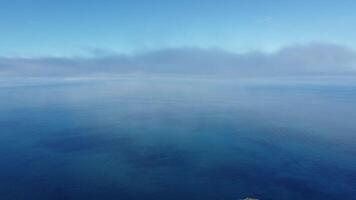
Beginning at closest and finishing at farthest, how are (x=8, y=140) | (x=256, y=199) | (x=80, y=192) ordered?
(x=256, y=199), (x=80, y=192), (x=8, y=140)

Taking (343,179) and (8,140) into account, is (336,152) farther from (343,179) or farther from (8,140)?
(8,140)

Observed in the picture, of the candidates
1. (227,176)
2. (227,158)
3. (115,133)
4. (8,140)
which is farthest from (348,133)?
(8,140)

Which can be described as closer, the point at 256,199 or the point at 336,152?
the point at 256,199

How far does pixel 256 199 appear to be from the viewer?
25547 millimetres

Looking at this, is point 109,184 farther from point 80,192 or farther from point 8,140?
point 8,140

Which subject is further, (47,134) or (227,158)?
(47,134)

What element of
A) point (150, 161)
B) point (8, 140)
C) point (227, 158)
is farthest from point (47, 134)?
point (227, 158)

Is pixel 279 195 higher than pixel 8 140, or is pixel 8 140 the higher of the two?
pixel 8 140

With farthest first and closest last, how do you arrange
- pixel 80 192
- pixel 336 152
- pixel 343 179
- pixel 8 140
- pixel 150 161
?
pixel 8 140, pixel 336 152, pixel 150 161, pixel 343 179, pixel 80 192

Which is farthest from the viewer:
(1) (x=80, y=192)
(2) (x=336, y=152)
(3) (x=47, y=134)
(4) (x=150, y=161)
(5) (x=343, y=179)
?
(3) (x=47, y=134)

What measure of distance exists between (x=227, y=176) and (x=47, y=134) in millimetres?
34883

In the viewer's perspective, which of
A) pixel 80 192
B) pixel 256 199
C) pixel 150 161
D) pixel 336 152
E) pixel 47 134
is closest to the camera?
pixel 256 199

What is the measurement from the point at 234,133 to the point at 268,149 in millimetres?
10515

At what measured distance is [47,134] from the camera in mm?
50594
